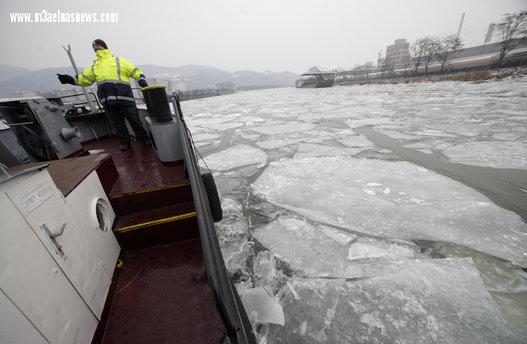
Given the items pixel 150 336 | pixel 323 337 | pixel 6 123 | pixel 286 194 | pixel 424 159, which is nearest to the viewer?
pixel 150 336

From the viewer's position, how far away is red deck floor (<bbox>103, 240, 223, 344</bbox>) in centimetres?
120

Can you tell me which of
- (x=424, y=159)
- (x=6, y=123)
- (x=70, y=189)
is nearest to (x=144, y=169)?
(x=70, y=189)

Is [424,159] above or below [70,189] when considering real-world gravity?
below

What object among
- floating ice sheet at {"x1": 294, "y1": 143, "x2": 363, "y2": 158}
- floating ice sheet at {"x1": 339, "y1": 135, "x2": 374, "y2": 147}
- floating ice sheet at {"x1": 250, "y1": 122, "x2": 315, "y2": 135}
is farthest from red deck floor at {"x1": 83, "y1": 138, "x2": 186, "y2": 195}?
floating ice sheet at {"x1": 250, "y1": 122, "x2": 315, "y2": 135}

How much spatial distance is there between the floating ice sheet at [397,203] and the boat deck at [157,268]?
1237mm

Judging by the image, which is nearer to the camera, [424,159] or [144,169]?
[144,169]

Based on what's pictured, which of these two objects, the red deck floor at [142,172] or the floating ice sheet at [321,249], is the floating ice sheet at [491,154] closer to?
the floating ice sheet at [321,249]

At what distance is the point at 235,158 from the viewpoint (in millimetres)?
4344

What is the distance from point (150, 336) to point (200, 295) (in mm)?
310

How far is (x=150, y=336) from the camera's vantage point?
3.91 feet

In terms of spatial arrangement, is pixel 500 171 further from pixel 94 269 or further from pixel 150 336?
pixel 94 269

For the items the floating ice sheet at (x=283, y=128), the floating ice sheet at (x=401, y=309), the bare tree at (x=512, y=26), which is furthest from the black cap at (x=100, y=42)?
the bare tree at (x=512, y=26)

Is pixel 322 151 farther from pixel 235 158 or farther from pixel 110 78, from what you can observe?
pixel 110 78

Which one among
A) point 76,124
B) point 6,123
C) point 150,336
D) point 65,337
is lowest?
point 150,336
